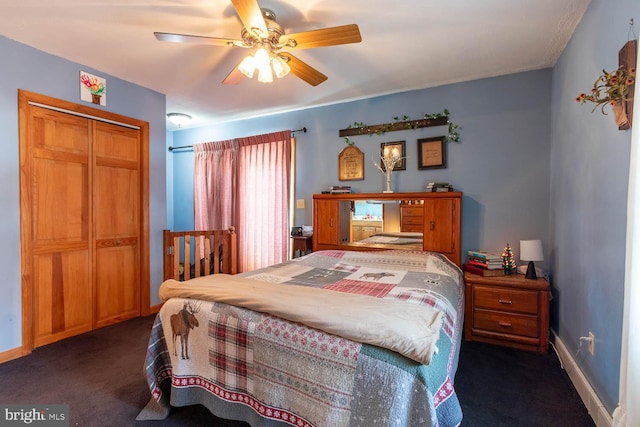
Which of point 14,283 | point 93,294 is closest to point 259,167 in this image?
point 93,294

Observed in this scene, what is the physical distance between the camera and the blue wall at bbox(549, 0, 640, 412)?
4.45 feet

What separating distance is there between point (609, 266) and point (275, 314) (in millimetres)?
1673

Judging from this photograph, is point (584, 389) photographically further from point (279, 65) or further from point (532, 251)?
point (279, 65)

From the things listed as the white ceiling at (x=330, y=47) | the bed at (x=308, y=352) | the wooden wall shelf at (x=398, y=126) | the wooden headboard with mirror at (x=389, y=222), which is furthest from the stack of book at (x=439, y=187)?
the bed at (x=308, y=352)

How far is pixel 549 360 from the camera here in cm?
210

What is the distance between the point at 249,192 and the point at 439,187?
2437 mm

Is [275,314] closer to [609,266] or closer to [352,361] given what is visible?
Answer: [352,361]

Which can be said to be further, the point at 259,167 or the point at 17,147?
the point at 259,167

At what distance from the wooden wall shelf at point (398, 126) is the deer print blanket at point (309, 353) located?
1.79m

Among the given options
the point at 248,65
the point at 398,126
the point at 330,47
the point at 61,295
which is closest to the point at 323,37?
the point at 248,65

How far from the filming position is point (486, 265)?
7.94 feet

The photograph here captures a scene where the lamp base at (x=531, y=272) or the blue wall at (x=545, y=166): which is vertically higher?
the blue wall at (x=545, y=166)

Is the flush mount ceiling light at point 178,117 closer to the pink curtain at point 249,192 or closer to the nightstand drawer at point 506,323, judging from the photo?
the pink curtain at point 249,192

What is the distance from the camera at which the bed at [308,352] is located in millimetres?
982
